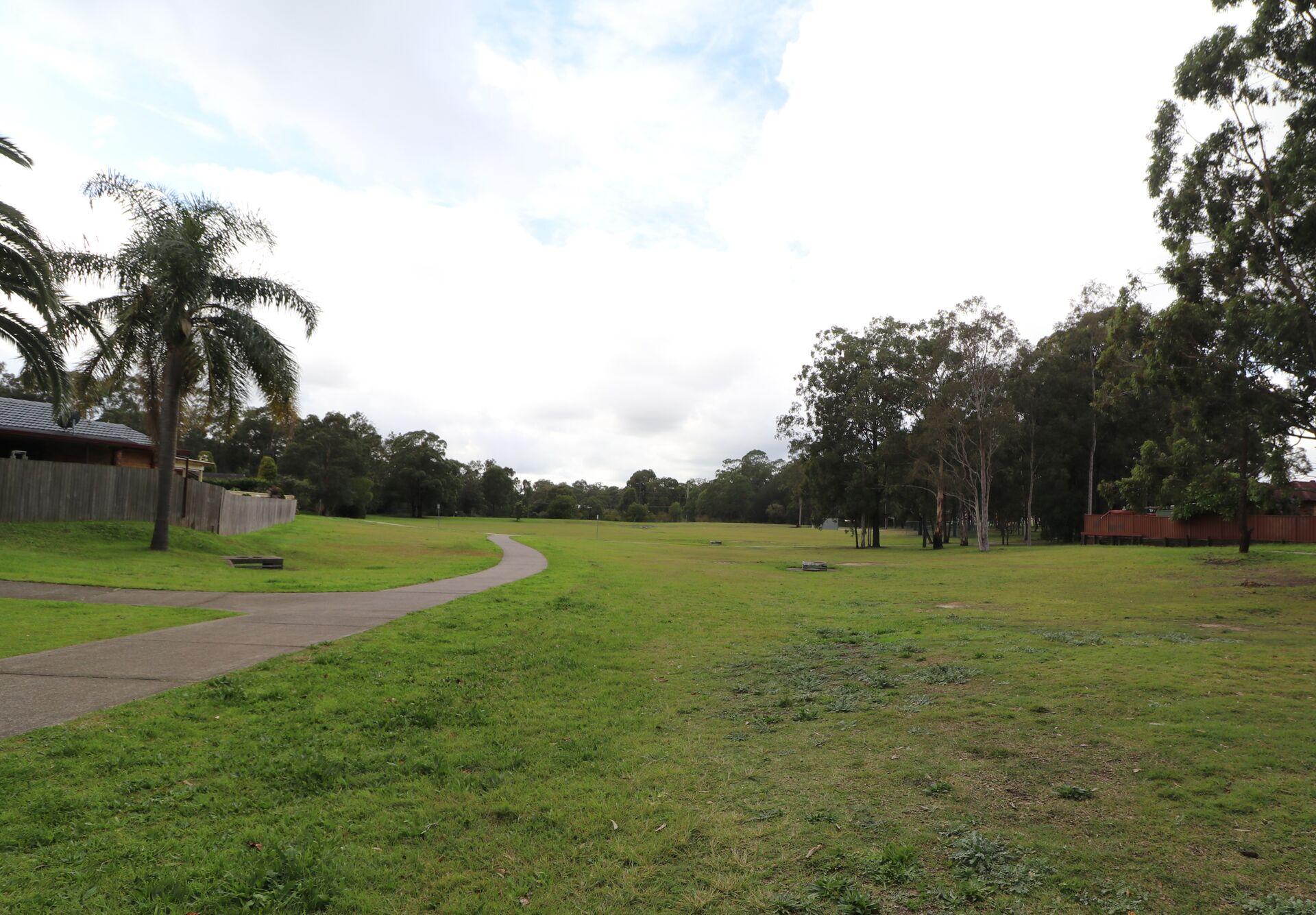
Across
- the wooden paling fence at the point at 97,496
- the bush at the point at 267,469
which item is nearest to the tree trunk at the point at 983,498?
the wooden paling fence at the point at 97,496

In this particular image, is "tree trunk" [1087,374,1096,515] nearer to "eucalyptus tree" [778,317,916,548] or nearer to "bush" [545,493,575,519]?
"eucalyptus tree" [778,317,916,548]

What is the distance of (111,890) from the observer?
3.27 m

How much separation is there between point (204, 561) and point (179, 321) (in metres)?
6.62

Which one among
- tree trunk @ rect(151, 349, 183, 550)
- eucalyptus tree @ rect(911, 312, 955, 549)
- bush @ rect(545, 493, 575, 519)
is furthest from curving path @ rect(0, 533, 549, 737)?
bush @ rect(545, 493, 575, 519)

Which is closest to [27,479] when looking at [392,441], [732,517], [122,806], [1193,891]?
[122,806]

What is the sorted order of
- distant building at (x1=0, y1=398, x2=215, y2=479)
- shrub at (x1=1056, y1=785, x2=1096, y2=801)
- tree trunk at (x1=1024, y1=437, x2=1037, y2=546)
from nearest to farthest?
shrub at (x1=1056, y1=785, x2=1096, y2=801), distant building at (x1=0, y1=398, x2=215, y2=479), tree trunk at (x1=1024, y1=437, x2=1037, y2=546)

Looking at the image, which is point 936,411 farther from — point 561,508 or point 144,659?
point 561,508

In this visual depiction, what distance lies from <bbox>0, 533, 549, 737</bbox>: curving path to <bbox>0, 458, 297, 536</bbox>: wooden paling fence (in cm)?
958

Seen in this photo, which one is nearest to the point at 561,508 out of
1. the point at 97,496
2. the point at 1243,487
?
the point at 97,496

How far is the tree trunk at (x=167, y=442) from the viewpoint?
2045cm

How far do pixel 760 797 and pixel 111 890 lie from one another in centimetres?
334

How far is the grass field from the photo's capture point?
3.41m

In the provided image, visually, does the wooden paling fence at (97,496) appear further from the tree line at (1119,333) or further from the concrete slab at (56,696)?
the concrete slab at (56,696)

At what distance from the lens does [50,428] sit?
29.9m
